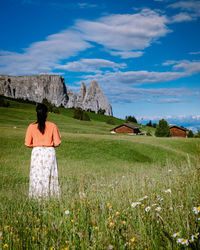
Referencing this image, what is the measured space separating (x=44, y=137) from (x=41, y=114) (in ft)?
2.22

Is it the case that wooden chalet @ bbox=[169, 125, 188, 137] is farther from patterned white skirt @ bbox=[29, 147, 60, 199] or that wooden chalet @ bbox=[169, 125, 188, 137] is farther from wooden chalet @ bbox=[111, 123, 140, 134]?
patterned white skirt @ bbox=[29, 147, 60, 199]

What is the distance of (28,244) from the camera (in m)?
2.92

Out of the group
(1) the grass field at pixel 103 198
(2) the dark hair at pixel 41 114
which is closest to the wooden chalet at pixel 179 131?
(1) the grass field at pixel 103 198

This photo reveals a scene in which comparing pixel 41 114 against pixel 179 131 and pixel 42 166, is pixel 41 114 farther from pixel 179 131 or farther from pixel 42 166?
pixel 179 131

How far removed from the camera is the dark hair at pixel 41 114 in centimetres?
630

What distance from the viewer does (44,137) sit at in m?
6.56

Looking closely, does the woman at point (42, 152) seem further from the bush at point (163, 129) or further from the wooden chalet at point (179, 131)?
the wooden chalet at point (179, 131)

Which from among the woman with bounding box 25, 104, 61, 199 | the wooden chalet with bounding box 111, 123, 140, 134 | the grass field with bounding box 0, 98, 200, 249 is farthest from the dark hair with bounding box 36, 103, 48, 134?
the wooden chalet with bounding box 111, 123, 140, 134

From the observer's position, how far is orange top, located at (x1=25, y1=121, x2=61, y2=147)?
6.55 metres

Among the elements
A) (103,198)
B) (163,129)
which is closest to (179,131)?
(163,129)

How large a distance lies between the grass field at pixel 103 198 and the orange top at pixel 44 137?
1233 millimetres

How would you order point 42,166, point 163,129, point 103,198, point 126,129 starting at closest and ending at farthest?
point 103,198 < point 42,166 < point 163,129 < point 126,129

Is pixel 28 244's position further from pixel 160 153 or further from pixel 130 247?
pixel 160 153

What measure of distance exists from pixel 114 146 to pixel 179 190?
2499 cm
